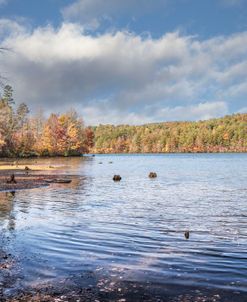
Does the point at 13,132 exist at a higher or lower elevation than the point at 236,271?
higher

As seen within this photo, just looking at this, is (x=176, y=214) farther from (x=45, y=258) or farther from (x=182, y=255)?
(x=45, y=258)

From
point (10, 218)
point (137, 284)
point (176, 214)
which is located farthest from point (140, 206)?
point (137, 284)

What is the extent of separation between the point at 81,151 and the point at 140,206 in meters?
141

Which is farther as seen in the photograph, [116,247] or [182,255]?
A: [116,247]

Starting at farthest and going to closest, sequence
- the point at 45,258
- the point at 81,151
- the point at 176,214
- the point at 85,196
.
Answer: the point at 81,151, the point at 85,196, the point at 176,214, the point at 45,258

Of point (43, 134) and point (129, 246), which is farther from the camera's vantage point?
point (43, 134)

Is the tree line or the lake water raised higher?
the tree line

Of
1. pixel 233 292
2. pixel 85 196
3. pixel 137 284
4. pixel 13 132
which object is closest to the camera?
pixel 233 292

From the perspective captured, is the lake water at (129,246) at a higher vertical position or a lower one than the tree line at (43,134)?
lower

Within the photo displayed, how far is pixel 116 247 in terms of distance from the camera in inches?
599

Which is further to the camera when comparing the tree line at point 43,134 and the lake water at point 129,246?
the tree line at point 43,134

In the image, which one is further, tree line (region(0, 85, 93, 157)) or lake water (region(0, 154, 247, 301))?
tree line (region(0, 85, 93, 157))

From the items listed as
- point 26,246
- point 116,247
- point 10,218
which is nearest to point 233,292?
point 116,247

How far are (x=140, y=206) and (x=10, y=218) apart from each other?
Result: 1010 cm
